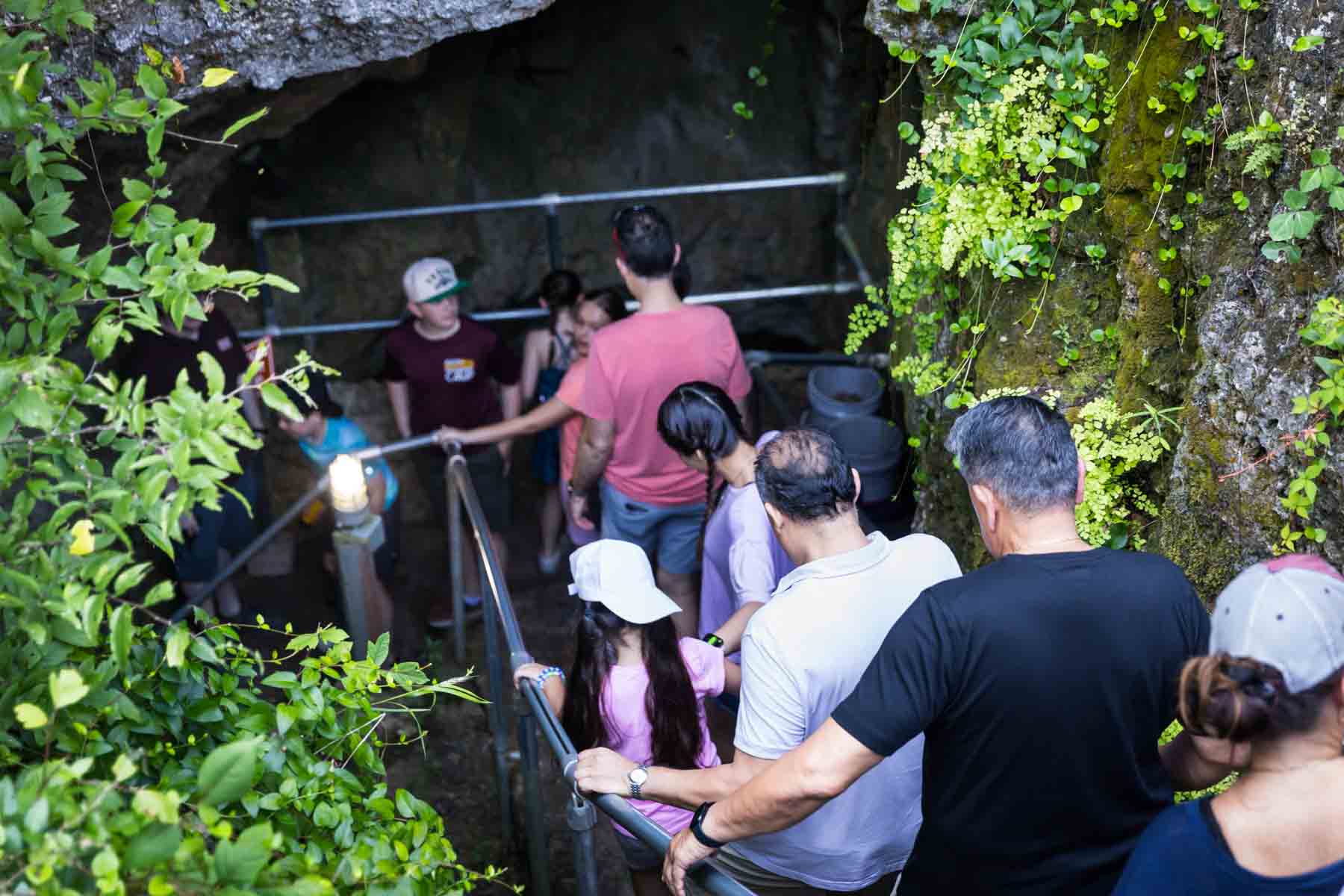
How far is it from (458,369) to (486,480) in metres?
0.57

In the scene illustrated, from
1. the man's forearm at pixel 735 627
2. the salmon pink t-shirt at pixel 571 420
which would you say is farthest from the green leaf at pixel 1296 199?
the salmon pink t-shirt at pixel 571 420

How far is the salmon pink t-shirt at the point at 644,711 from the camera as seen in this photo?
2.55 meters

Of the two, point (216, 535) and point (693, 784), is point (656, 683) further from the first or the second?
point (216, 535)

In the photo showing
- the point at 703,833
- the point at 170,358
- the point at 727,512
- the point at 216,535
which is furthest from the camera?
the point at 216,535

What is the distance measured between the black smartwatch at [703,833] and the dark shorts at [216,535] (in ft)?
10.1

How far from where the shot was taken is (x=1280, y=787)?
159 cm

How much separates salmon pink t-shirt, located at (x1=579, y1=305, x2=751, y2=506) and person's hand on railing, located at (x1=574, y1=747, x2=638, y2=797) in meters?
1.51

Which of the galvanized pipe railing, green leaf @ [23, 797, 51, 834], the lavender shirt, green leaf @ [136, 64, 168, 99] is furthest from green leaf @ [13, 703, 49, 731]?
the galvanized pipe railing

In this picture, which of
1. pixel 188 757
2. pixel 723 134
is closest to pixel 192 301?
pixel 188 757

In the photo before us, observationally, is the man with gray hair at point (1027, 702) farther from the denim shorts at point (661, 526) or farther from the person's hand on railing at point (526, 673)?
the denim shorts at point (661, 526)

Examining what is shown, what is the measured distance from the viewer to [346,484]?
11.2 ft

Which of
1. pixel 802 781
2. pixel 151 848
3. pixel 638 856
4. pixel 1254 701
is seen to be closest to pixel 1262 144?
pixel 1254 701

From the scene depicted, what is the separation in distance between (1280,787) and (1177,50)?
2070 mm

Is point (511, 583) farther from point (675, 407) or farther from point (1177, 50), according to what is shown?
point (1177, 50)
